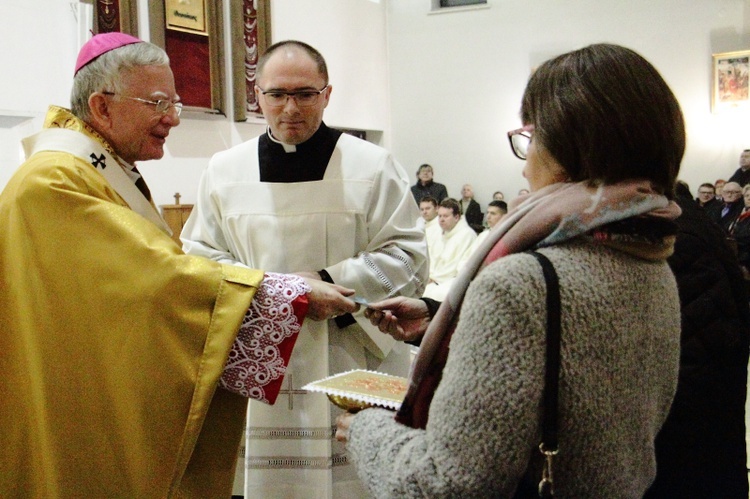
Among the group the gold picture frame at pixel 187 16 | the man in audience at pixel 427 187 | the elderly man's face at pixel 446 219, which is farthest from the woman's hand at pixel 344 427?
the man in audience at pixel 427 187

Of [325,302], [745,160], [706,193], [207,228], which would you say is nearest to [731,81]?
[745,160]

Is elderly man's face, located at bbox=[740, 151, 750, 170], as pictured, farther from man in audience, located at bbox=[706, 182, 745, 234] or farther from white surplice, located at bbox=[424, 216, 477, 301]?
white surplice, located at bbox=[424, 216, 477, 301]

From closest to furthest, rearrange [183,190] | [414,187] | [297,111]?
[297,111] < [183,190] < [414,187]

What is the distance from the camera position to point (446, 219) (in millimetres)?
8688

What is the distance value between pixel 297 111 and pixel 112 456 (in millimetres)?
1256

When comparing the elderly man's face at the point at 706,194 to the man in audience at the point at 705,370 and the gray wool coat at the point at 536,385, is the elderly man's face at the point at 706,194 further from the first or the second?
the gray wool coat at the point at 536,385

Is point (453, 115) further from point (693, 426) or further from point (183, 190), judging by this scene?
point (693, 426)

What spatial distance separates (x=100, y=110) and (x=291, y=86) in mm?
657

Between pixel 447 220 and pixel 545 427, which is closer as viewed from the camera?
pixel 545 427

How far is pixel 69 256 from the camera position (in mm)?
1729

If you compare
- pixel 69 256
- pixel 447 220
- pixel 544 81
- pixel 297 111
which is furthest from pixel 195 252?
pixel 447 220

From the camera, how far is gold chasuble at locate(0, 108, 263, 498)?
1711 mm

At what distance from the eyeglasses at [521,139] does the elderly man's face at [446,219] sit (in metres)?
7.31

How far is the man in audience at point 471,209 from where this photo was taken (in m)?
11.9
